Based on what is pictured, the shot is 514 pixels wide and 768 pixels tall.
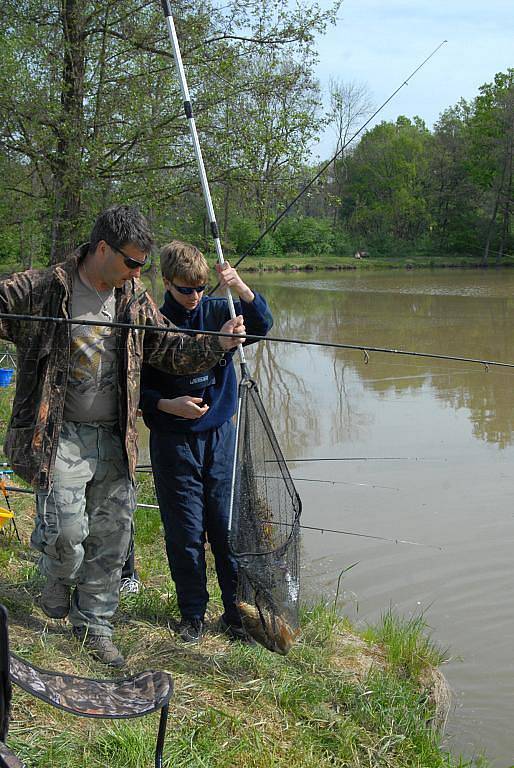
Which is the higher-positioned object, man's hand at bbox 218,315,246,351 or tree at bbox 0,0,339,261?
tree at bbox 0,0,339,261

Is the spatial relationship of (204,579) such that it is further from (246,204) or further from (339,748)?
(246,204)

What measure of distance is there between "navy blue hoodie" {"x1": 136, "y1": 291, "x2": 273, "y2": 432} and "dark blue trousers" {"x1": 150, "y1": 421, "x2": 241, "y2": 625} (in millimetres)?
49

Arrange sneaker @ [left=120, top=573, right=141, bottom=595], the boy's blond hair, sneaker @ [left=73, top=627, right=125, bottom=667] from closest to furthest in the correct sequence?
sneaker @ [left=73, top=627, right=125, bottom=667], the boy's blond hair, sneaker @ [left=120, top=573, right=141, bottom=595]

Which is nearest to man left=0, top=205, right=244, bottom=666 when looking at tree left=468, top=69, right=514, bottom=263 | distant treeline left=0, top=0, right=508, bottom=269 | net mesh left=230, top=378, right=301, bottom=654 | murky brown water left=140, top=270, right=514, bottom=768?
net mesh left=230, top=378, right=301, bottom=654

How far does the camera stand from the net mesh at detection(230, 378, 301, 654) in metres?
3.64

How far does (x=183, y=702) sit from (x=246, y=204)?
32.1 ft

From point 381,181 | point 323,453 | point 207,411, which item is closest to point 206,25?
point 323,453

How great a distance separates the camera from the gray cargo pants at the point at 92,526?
11.3 feet

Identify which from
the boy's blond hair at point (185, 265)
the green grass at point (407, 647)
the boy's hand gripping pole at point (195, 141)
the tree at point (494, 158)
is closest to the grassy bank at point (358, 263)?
the tree at point (494, 158)

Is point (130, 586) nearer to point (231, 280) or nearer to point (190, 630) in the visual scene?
point (190, 630)

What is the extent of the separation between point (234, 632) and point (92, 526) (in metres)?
0.89

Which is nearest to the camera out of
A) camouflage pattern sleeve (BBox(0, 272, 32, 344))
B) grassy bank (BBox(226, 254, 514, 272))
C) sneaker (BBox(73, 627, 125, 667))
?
camouflage pattern sleeve (BBox(0, 272, 32, 344))

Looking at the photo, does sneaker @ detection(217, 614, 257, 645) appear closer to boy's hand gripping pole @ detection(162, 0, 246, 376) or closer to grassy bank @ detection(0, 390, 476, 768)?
grassy bank @ detection(0, 390, 476, 768)

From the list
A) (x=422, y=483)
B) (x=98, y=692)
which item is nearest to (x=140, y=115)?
(x=422, y=483)
